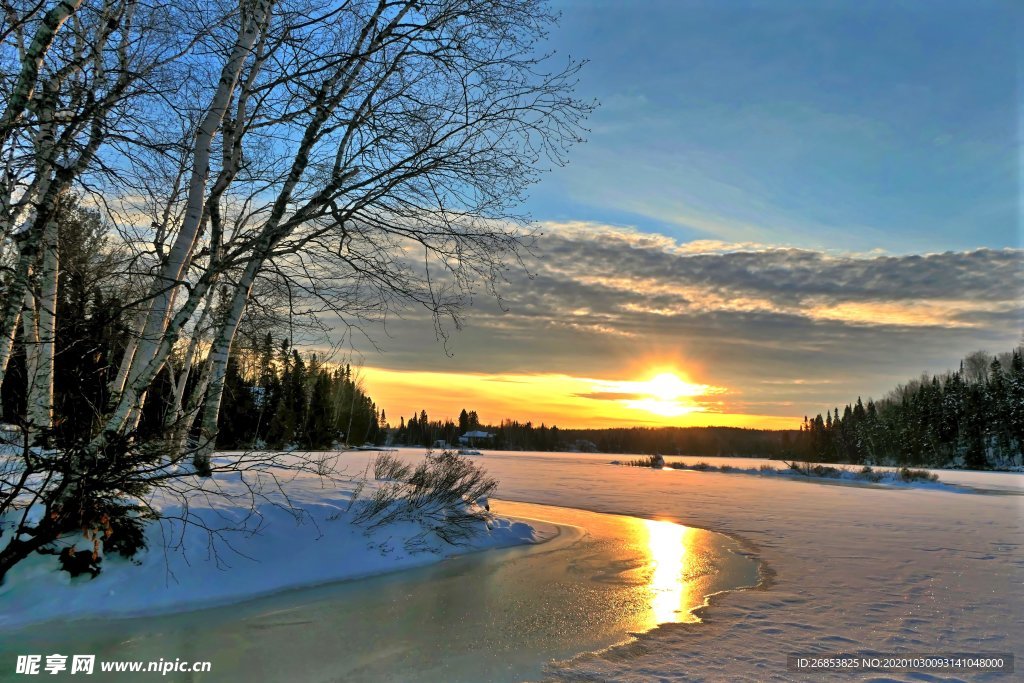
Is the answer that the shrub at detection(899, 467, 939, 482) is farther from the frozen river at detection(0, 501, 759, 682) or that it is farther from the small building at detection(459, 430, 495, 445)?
the small building at detection(459, 430, 495, 445)

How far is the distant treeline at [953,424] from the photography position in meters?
64.8

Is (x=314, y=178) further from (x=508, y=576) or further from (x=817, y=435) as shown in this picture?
(x=817, y=435)

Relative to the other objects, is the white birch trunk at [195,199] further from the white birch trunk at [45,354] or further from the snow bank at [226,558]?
the snow bank at [226,558]

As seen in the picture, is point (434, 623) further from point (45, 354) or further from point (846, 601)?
point (45, 354)

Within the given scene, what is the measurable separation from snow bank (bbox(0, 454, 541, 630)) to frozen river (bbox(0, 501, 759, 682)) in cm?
30

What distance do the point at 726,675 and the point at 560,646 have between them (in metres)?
1.53

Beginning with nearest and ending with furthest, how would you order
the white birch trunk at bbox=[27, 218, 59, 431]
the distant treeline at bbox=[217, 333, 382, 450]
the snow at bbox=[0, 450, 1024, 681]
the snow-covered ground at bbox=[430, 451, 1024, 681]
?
1. the snow-covered ground at bbox=[430, 451, 1024, 681]
2. the snow at bbox=[0, 450, 1024, 681]
3. the white birch trunk at bbox=[27, 218, 59, 431]
4. the distant treeline at bbox=[217, 333, 382, 450]

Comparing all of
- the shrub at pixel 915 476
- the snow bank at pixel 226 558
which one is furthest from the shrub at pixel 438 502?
the shrub at pixel 915 476

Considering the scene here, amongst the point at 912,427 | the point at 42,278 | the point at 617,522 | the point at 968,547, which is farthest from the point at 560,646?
the point at 912,427

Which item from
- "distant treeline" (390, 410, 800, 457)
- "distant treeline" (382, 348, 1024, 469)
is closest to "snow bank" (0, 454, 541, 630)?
"distant treeline" (382, 348, 1024, 469)

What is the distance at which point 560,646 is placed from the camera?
5.39 meters

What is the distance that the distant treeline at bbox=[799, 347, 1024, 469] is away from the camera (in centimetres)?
6481

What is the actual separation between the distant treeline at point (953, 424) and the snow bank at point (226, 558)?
78.2 metres

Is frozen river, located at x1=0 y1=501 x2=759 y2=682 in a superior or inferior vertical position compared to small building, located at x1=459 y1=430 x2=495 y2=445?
superior
